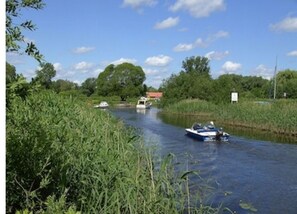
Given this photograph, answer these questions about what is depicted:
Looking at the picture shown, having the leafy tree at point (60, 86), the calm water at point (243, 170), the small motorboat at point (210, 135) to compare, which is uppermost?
the leafy tree at point (60, 86)

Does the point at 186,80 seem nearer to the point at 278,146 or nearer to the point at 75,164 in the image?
the point at 278,146

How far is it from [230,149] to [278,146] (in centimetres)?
301

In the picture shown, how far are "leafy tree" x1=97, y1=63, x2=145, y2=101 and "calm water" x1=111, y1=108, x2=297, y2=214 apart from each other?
2966 inches

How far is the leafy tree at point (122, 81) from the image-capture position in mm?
100312

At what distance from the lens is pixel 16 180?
14.1 ft

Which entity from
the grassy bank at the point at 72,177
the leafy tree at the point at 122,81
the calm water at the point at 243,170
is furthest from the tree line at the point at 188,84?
the grassy bank at the point at 72,177

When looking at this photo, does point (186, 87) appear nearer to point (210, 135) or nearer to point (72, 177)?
point (210, 135)

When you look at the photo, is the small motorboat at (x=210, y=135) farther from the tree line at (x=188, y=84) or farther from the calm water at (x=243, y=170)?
the tree line at (x=188, y=84)

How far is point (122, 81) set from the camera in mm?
102312

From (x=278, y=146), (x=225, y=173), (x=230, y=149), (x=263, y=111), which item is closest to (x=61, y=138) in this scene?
(x=225, y=173)

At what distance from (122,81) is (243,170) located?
87.8 metres

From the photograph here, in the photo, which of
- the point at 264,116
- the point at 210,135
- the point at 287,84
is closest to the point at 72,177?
the point at 210,135

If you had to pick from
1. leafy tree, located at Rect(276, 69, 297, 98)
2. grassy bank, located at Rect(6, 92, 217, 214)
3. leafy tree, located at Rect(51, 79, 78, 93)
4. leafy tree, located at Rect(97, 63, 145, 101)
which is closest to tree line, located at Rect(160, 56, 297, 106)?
leafy tree, located at Rect(276, 69, 297, 98)

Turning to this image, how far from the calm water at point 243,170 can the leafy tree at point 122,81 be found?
75331 millimetres
